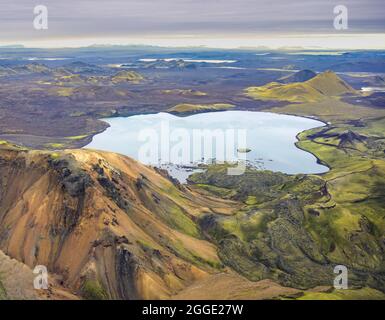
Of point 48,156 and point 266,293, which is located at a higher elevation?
point 48,156

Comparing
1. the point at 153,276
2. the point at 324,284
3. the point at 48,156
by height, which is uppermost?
A: the point at 48,156

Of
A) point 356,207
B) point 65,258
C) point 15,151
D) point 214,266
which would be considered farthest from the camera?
point 356,207

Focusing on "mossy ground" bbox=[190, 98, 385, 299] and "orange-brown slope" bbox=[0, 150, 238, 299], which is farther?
"mossy ground" bbox=[190, 98, 385, 299]

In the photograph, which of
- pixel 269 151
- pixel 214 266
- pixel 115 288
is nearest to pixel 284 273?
pixel 214 266

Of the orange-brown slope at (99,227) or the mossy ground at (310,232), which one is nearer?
the orange-brown slope at (99,227)

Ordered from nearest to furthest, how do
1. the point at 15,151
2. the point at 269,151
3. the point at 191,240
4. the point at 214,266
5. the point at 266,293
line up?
the point at 266,293
the point at 214,266
the point at 191,240
the point at 15,151
the point at 269,151

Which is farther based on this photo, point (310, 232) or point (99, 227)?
point (310, 232)

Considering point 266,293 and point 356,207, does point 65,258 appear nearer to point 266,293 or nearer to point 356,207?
point 266,293

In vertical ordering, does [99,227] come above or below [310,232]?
above

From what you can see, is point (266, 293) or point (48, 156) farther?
point (48, 156)

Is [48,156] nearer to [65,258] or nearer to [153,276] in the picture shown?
[65,258]

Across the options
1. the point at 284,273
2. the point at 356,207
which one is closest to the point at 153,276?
the point at 284,273
